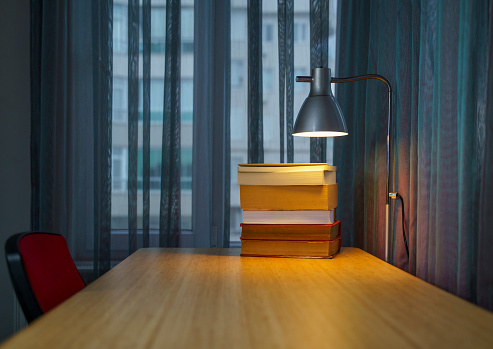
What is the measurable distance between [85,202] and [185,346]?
1614mm

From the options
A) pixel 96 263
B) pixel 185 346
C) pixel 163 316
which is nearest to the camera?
pixel 185 346

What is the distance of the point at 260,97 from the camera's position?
2.08 meters

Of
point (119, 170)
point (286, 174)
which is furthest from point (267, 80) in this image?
point (286, 174)

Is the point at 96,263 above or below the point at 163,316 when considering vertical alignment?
below

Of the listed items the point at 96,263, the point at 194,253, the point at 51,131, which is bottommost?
the point at 96,263

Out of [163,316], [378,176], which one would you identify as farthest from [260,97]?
[163,316]

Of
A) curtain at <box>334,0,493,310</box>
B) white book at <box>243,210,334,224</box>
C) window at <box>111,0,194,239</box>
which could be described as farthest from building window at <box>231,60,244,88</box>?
white book at <box>243,210,334,224</box>

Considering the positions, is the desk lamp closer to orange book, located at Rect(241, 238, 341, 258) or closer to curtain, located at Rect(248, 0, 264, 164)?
orange book, located at Rect(241, 238, 341, 258)

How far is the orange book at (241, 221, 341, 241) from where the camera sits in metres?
1.34

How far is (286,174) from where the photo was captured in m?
1.35

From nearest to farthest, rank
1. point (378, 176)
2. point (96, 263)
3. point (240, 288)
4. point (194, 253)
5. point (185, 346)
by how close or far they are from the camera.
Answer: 1. point (185, 346)
2. point (240, 288)
3. point (194, 253)
4. point (378, 176)
5. point (96, 263)

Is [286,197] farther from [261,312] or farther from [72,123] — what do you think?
[72,123]

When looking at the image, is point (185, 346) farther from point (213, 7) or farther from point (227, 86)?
point (213, 7)

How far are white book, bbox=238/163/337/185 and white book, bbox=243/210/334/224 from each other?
82 millimetres
